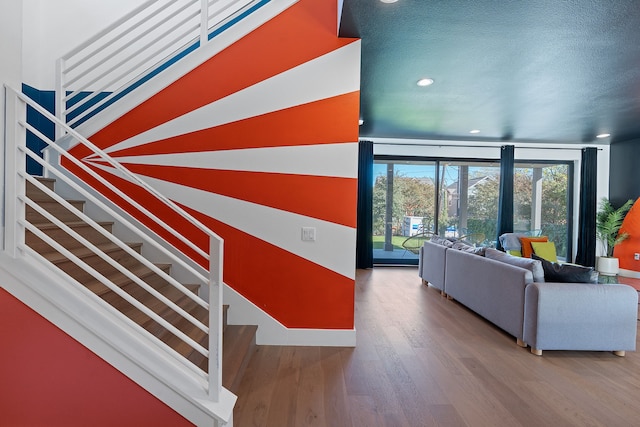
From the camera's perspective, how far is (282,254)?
311 cm

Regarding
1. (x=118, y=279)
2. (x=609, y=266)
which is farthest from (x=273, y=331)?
(x=609, y=266)

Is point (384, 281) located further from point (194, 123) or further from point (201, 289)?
point (194, 123)

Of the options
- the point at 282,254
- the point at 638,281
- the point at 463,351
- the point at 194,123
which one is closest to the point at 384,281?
the point at 463,351

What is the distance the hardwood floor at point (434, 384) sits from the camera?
6.99ft

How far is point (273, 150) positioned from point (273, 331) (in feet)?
5.43

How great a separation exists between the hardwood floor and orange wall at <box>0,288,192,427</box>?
2.26 ft

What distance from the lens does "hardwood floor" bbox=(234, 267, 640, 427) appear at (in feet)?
6.99

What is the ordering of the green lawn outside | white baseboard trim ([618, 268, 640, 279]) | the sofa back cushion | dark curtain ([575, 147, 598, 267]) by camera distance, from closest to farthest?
1. the sofa back cushion
2. white baseboard trim ([618, 268, 640, 279])
3. dark curtain ([575, 147, 598, 267])
4. the green lawn outside

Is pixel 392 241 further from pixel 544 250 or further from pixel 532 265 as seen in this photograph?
pixel 532 265

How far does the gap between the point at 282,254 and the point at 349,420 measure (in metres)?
1.46

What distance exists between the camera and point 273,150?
3.09 metres

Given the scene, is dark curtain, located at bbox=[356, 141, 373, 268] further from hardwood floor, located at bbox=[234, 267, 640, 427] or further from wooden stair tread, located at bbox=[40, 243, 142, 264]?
wooden stair tread, located at bbox=[40, 243, 142, 264]

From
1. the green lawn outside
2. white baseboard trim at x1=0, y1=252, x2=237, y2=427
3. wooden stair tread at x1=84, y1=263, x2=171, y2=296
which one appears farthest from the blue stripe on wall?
the green lawn outside

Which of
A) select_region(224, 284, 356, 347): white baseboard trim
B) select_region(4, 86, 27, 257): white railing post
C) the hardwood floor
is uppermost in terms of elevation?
select_region(4, 86, 27, 257): white railing post
